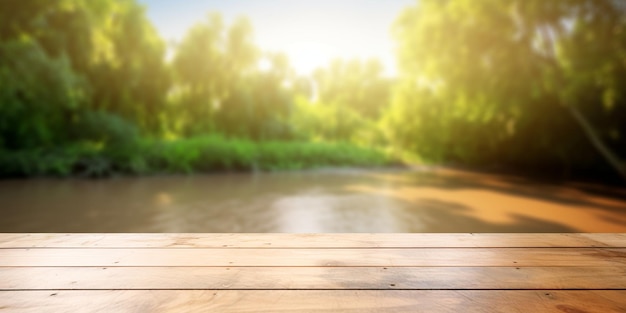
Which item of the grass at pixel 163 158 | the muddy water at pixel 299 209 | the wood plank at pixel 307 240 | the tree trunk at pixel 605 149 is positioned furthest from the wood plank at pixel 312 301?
the grass at pixel 163 158

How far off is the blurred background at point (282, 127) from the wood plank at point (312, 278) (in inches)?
104

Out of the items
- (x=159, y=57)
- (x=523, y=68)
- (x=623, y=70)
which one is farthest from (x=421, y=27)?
(x=159, y=57)

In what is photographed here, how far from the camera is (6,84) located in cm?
775

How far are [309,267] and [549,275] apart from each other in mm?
774

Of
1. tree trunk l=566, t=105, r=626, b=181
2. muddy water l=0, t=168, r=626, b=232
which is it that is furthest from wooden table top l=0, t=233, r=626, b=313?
tree trunk l=566, t=105, r=626, b=181

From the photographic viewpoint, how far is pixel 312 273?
1162mm

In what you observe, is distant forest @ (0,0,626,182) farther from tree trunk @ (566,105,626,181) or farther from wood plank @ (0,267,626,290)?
wood plank @ (0,267,626,290)

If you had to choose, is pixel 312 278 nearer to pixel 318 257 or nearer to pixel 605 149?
pixel 318 257

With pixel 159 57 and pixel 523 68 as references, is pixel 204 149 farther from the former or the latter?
pixel 523 68

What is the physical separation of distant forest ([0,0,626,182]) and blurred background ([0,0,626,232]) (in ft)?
0.15

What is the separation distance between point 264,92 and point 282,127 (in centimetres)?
170

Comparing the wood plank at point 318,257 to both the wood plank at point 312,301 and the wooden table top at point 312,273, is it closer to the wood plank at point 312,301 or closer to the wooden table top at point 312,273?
the wooden table top at point 312,273

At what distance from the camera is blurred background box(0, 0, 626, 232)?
481 centimetres

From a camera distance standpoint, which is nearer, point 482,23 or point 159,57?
point 482,23
